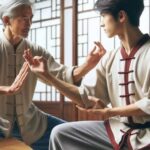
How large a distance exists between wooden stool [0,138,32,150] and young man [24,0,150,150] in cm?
57

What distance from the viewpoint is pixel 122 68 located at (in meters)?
2.16

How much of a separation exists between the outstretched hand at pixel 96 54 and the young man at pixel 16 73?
0.70ft

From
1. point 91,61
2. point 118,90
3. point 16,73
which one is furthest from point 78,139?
point 16,73

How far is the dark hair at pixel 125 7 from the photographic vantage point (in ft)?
7.01

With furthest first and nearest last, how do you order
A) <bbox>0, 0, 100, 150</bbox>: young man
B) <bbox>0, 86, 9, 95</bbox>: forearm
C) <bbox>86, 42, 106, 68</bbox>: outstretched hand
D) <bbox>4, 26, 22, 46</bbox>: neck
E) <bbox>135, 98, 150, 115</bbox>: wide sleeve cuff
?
<bbox>4, 26, 22, 46</bbox>: neck < <bbox>0, 0, 100, 150</bbox>: young man < <bbox>0, 86, 9, 95</bbox>: forearm < <bbox>86, 42, 106, 68</bbox>: outstretched hand < <bbox>135, 98, 150, 115</bbox>: wide sleeve cuff

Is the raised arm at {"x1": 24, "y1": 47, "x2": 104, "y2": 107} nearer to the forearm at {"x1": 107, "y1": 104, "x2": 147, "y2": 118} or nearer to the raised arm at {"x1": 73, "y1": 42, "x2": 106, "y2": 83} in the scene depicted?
the forearm at {"x1": 107, "y1": 104, "x2": 147, "y2": 118}

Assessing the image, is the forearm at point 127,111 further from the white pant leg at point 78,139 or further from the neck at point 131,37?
the neck at point 131,37

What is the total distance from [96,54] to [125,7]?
20.2 inches

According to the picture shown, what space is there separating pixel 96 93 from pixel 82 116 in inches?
96.3

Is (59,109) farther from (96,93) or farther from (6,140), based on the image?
(96,93)

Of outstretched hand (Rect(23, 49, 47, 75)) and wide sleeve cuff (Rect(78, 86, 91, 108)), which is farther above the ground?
outstretched hand (Rect(23, 49, 47, 75))

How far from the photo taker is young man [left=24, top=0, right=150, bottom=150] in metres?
2.05

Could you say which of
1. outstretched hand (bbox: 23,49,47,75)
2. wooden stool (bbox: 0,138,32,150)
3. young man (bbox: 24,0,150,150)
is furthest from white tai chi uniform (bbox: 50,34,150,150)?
wooden stool (bbox: 0,138,32,150)

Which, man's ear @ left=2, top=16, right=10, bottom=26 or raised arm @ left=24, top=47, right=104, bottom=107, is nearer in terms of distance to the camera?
raised arm @ left=24, top=47, right=104, bottom=107
